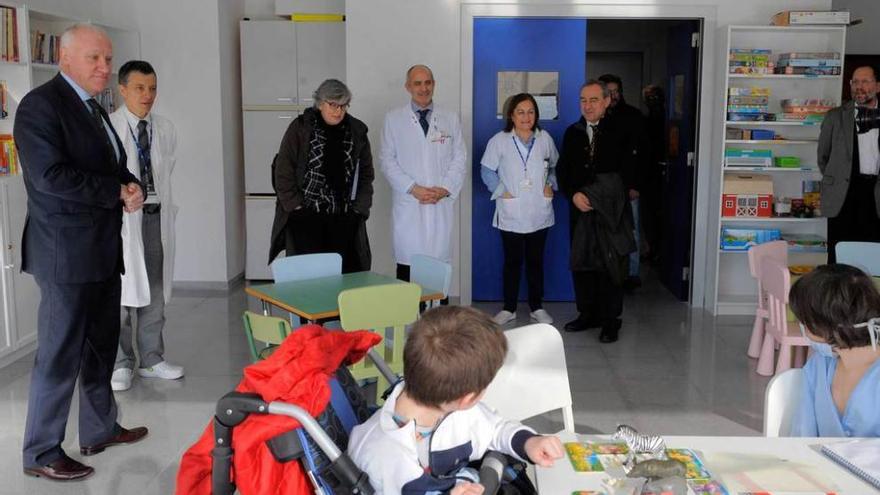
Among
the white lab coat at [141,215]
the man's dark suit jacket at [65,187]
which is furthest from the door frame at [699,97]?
the man's dark suit jacket at [65,187]

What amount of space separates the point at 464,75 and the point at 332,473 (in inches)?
204

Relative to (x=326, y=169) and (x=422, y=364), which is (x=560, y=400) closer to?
(x=422, y=364)

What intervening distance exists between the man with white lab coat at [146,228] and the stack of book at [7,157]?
1.22 m

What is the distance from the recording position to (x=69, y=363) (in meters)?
3.74

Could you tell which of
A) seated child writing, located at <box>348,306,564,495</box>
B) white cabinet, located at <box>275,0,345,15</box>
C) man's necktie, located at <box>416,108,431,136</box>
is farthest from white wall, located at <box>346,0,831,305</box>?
seated child writing, located at <box>348,306,564,495</box>

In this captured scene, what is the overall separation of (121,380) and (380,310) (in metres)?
2.07

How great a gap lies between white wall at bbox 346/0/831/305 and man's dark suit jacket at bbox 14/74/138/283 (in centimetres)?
340

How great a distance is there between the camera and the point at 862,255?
485cm

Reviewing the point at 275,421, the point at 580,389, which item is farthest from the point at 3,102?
the point at 275,421

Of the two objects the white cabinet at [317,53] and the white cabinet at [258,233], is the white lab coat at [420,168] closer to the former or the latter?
the white cabinet at [317,53]

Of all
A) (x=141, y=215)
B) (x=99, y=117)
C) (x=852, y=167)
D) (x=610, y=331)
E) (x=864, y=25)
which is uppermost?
→ (x=864, y=25)

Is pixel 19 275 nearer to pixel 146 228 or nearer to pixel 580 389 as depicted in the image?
pixel 146 228

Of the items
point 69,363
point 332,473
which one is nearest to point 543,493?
point 332,473

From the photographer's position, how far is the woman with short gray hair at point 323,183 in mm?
Result: 5289
